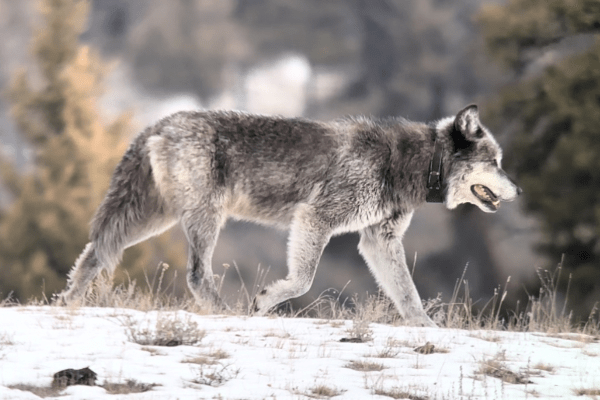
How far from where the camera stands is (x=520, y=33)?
17109 millimetres

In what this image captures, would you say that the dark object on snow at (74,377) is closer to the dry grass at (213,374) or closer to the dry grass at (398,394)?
the dry grass at (213,374)

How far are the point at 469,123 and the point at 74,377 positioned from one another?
5248mm

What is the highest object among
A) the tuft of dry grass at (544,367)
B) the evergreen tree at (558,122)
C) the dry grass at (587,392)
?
the evergreen tree at (558,122)

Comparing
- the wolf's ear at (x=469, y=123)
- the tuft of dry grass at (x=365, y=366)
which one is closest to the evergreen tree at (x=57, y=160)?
the wolf's ear at (x=469, y=123)

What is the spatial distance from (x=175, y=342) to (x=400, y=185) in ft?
11.8

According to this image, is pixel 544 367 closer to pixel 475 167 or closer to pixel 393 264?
pixel 393 264

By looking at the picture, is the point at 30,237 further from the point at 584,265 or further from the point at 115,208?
the point at 584,265

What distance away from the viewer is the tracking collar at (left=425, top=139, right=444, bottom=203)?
309 inches

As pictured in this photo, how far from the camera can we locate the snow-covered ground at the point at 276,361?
3910mm

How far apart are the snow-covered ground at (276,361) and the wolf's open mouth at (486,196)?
6.23ft

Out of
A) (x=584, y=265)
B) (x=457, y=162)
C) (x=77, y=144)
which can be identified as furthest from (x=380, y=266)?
(x=77, y=144)

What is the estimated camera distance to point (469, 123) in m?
7.63

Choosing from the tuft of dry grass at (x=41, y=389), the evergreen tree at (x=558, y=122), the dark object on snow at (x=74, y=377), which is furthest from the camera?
the evergreen tree at (x=558, y=122)

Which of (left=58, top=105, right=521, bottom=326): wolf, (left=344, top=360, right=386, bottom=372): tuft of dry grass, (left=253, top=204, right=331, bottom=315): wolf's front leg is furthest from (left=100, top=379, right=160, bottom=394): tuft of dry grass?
(left=58, top=105, right=521, bottom=326): wolf
